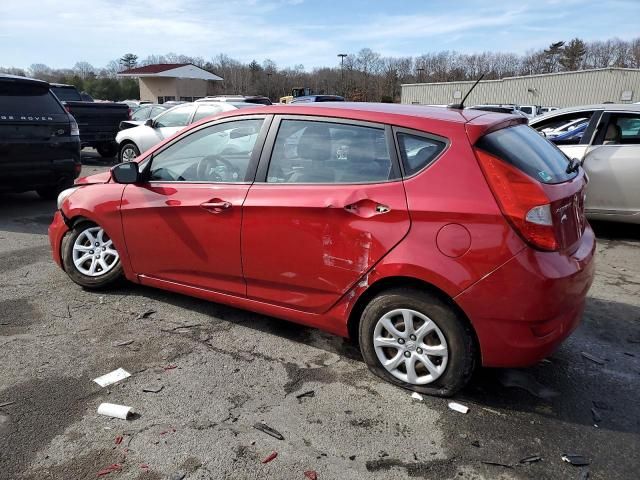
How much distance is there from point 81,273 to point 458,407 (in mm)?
3427

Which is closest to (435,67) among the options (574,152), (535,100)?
(535,100)

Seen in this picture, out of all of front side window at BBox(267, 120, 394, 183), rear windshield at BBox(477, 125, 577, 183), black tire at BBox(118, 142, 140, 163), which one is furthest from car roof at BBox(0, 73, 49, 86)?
rear windshield at BBox(477, 125, 577, 183)

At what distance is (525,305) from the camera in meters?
2.67

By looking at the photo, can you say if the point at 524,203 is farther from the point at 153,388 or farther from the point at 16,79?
the point at 16,79

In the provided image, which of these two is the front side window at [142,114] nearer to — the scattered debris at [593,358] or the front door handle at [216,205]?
the front door handle at [216,205]

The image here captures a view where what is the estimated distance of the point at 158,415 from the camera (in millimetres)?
2838

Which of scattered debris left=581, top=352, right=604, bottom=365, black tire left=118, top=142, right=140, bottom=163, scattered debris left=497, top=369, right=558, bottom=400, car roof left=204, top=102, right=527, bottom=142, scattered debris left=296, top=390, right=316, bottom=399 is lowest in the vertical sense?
scattered debris left=581, top=352, right=604, bottom=365

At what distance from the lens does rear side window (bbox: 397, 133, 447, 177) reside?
9.61ft

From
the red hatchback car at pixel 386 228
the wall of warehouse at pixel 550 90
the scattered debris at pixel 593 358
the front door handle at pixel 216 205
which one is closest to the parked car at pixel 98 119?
the red hatchback car at pixel 386 228

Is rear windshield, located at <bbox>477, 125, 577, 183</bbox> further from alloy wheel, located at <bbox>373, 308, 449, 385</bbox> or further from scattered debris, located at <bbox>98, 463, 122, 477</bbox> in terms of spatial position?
scattered debris, located at <bbox>98, 463, 122, 477</bbox>

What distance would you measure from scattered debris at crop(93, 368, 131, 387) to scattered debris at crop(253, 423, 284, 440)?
102 cm

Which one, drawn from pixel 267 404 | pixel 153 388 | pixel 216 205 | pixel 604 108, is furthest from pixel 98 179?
pixel 604 108

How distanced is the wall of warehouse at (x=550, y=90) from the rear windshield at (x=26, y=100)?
135ft

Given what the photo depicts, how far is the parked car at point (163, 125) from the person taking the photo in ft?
37.1
